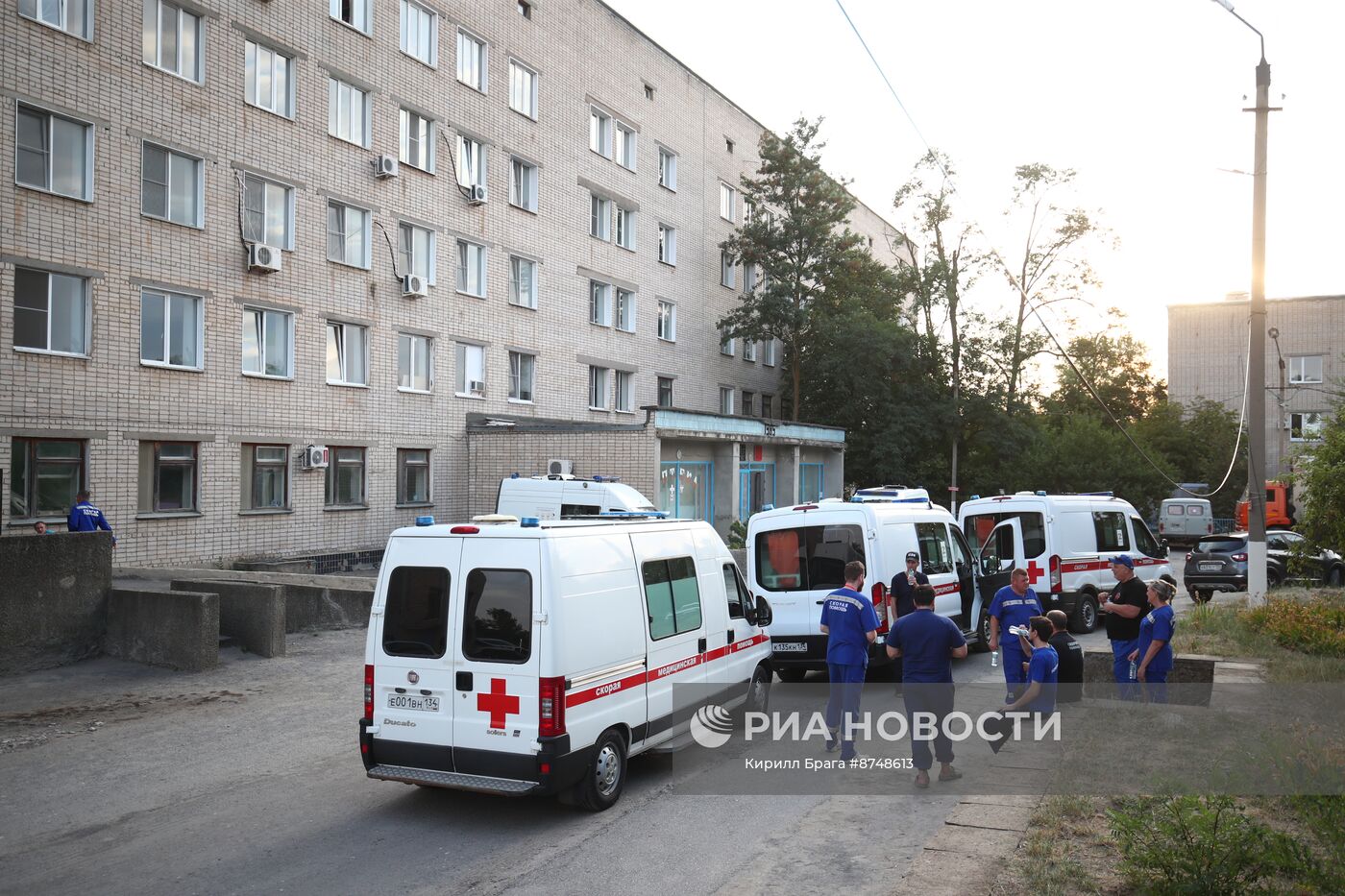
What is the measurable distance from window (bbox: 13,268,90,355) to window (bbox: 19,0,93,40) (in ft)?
14.5

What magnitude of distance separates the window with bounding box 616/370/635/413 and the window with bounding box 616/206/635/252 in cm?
437

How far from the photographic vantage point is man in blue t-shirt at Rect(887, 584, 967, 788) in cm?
796

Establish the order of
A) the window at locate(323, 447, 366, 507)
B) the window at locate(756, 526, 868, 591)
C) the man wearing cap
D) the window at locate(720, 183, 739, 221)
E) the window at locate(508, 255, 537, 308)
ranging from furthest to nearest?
the window at locate(720, 183, 739, 221) < the window at locate(508, 255, 537, 308) < the window at locate(323, 447, 366, 507) < the window at locate(756, 526, 868, 591) < the man wearing cap

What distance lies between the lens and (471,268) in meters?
28.1

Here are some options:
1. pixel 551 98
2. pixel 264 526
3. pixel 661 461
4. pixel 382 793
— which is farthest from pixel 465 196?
pixel 382 793

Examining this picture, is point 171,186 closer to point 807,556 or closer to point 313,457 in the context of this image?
point 313,457

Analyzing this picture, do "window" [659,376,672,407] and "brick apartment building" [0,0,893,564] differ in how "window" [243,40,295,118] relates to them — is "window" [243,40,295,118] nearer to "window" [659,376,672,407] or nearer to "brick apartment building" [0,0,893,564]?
"brick apartment building" [0,0,893,564]

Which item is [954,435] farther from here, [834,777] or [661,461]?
[834,777]

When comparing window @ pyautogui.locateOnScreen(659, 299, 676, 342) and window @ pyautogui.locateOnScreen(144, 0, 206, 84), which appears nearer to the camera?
window @ pyautogui.locateOnScreen(144, 0, 206, 84)

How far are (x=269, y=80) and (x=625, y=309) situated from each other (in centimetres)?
1534

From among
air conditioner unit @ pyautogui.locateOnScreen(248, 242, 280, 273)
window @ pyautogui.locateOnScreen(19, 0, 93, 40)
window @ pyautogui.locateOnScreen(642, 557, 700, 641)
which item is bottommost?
window @ pyautogui.locateOnScreen(642, 557, 700, 641)

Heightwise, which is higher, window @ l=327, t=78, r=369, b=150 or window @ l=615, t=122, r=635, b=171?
window @ l=615, t=122, r=635, b=171

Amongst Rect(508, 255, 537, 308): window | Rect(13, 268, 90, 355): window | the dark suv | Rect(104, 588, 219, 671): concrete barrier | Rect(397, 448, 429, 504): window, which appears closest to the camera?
Rect(104, 588, 219, 671): concrete barrier

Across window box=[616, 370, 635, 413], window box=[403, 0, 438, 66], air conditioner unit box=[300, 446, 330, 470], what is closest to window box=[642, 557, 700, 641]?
air conditioner unit box=[300, 446, 330, 470]
